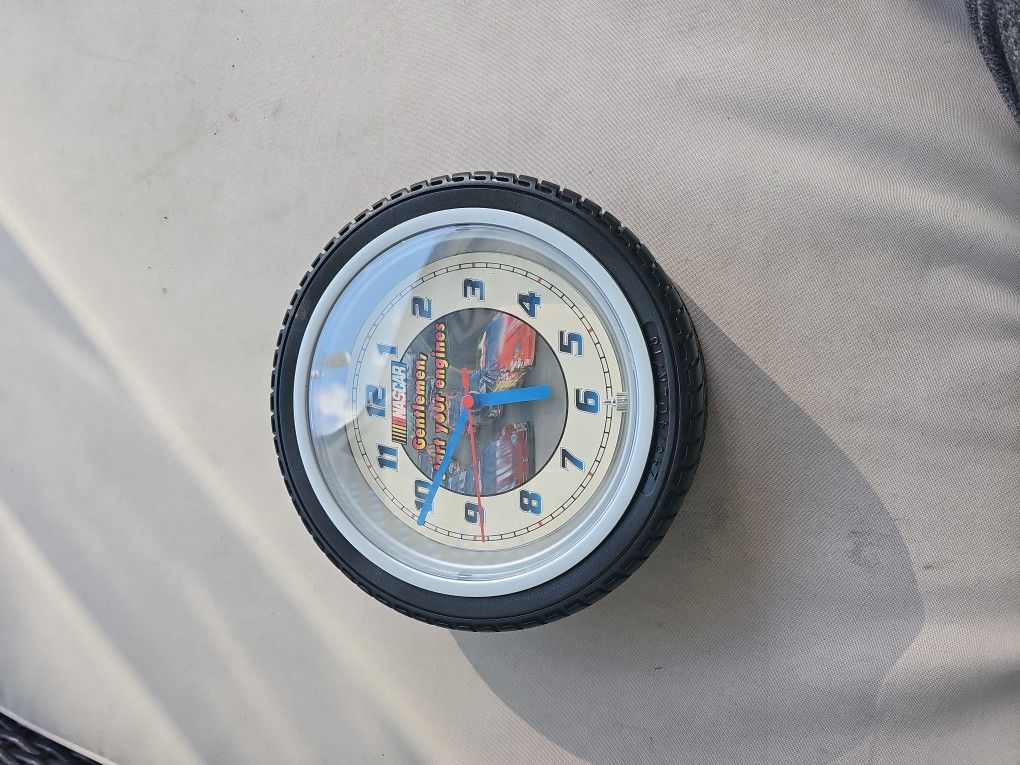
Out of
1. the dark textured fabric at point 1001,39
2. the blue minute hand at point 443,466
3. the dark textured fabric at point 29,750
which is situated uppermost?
the dark textured fabric at point 1001,39

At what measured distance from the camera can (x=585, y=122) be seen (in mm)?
608

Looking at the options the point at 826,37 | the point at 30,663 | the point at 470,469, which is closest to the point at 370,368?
the point at 470,469

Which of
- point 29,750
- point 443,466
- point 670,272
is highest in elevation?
point 670,272

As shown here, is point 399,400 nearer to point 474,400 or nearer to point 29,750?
point 474,400

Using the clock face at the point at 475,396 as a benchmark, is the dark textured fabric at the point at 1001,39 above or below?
above

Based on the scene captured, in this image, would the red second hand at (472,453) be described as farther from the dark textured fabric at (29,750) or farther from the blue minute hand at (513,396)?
the dark textured fabric at (29,750)

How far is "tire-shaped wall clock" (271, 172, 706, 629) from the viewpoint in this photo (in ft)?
1.73

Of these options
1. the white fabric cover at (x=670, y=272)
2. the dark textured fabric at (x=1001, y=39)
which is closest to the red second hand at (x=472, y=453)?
the white fabric cover at (x=670, y=272)

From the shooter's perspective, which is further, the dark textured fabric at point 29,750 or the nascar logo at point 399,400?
the dark textured fabric at point 29,750

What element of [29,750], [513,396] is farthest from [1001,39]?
[29,750]

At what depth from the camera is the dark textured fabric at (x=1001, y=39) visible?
0.50m

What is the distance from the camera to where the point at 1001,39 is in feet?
1.69

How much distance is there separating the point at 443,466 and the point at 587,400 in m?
0.10

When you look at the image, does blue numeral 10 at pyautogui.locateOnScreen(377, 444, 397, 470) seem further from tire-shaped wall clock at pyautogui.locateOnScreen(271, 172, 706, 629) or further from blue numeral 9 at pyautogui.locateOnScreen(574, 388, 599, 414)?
blue numeral 9 at pyautogui.locateOnScreen(574, 388, 599, 414)
